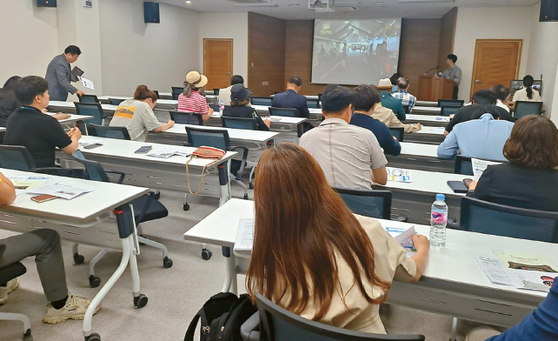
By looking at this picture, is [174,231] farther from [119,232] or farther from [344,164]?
[344,164]

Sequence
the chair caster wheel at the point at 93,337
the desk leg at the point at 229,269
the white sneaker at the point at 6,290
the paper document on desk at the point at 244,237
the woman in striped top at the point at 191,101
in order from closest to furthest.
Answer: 1. the paper document on desk at the point at 244,237
2. the desk leg at the point at 229,269
3. the chair caster wheel at the point at 93,337
4. the white sneaker at the point at 6,290
5. the woman in striped top at the point at 191,101

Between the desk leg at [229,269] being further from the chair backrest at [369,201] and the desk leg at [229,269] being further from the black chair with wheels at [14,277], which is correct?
the black chair with wheels at [14,277]

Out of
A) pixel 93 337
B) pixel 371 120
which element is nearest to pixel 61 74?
pixel 371 120

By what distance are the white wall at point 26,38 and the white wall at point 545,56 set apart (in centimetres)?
958

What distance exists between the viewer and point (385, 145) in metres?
3.38

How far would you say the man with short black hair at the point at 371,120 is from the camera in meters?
3.33

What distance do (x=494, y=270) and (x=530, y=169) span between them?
0.76 metres

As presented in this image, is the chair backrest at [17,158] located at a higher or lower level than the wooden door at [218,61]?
lower

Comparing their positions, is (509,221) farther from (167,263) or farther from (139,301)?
(167,263)

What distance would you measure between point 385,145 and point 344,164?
1050 mm

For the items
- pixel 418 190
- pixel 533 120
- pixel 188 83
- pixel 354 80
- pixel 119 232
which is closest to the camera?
pixel 533 120

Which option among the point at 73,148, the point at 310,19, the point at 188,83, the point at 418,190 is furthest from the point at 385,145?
the point at 310,19

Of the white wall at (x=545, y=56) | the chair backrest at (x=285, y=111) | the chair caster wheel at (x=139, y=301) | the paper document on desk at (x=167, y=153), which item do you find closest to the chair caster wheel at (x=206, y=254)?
the chair caster wheel at (x=139, y=301)

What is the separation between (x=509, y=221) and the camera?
6.33 ft
